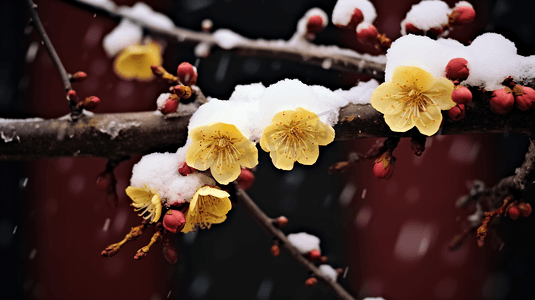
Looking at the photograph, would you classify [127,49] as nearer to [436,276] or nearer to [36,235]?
[36,235]

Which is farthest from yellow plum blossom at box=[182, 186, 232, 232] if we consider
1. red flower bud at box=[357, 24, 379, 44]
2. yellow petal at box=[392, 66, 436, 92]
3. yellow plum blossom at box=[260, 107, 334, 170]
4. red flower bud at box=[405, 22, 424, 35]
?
red flower bud at box=[405, 22, 424, 35]

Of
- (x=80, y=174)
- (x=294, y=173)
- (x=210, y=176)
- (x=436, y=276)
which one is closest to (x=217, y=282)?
(x=294, y=173)

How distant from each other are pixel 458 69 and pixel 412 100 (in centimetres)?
9

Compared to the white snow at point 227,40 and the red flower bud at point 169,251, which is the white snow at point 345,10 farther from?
the red flower bud at point 169,251

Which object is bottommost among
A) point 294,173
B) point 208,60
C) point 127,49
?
point 294,173

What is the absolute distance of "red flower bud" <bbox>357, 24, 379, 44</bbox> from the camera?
0.73 meters

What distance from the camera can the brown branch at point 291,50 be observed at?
33.4 inches

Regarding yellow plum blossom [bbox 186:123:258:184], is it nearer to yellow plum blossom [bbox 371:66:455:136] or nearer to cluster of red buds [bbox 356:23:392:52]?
yellow plum blossom [bbox 371:66:455:136]

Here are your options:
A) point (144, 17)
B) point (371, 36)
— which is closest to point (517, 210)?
point (371, 36)

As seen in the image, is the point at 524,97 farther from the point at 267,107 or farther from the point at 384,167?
the point at 267,107

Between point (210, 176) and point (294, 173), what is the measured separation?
4.69 ft

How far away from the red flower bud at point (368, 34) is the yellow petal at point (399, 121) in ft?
0.83

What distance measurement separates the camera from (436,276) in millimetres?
1960

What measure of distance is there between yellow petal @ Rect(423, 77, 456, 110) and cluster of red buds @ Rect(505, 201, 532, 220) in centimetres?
34
